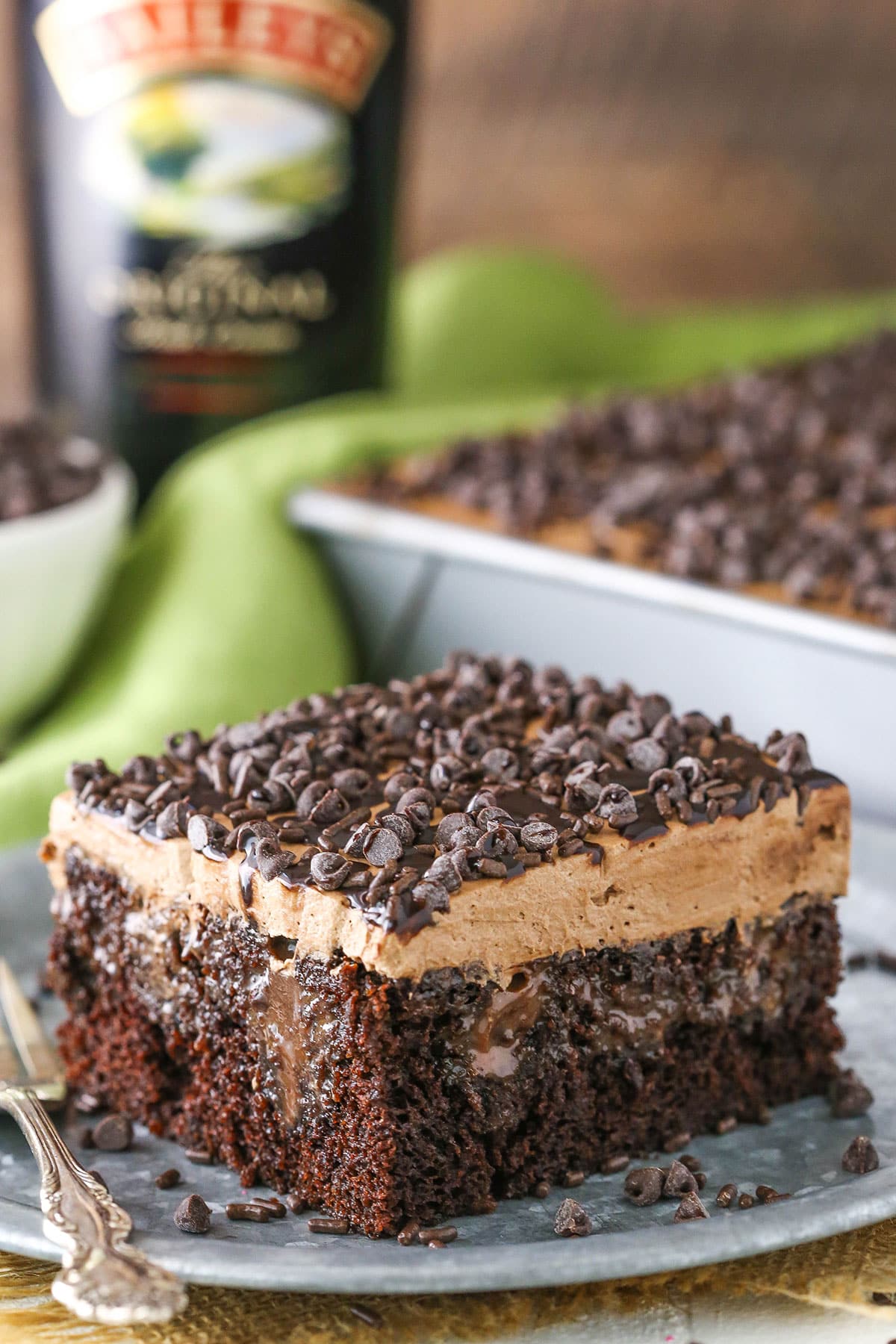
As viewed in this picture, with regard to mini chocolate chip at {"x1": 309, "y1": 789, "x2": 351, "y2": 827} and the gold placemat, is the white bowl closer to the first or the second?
mini chocolate chip at {"x1": 309, "y1": 789, "x2": 351, "y2": 827}

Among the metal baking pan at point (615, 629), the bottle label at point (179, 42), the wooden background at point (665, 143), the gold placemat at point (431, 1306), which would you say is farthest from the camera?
the wooden background at point (665, 143)

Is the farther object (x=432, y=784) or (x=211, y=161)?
(x=211, y=161)

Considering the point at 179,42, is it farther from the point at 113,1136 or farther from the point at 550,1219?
the point at 550,1219

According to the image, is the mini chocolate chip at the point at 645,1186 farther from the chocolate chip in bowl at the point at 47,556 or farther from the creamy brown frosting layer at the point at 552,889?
the chocolate chip in bowl at the point at 47,556

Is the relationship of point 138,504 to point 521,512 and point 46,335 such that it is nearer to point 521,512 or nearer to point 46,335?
point 46,335

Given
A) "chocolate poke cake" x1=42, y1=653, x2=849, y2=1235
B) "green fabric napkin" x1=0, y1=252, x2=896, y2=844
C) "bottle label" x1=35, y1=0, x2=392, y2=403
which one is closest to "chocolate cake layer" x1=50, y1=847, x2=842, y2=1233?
"chocolate poke cake" x1=42, y1=653, x2=849, y2=1235

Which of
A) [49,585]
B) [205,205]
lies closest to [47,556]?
[49,585]

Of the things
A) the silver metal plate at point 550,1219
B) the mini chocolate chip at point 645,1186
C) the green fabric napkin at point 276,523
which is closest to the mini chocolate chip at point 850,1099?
the silver metal plate at point 550,1219
